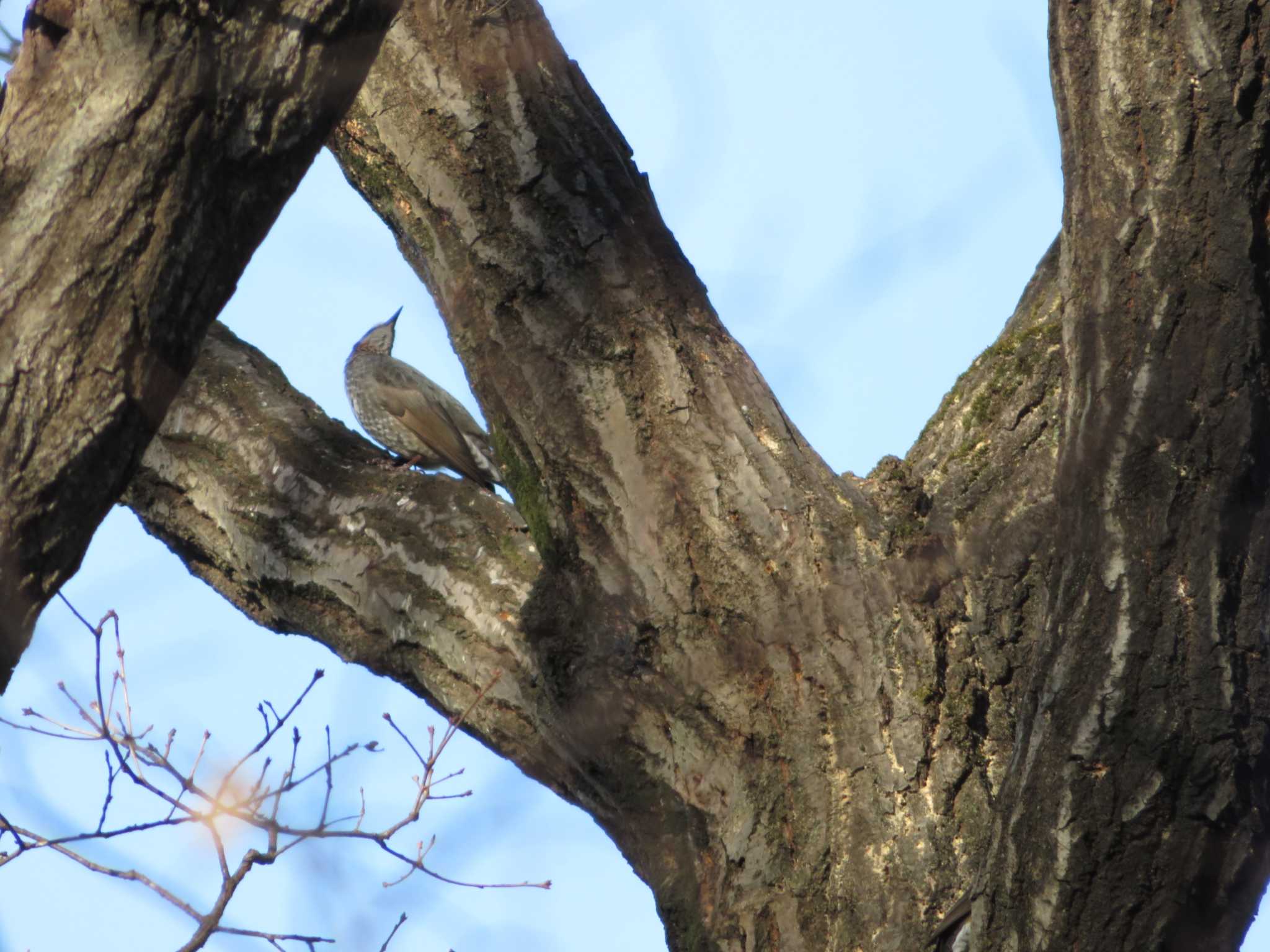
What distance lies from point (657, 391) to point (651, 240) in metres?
0.41

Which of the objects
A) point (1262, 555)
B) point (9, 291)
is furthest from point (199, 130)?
point (1262, 555)

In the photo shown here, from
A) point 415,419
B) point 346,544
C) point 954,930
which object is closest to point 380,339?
point 415,419

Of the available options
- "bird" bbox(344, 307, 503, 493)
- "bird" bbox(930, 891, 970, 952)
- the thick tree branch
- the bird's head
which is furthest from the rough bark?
the bird's head

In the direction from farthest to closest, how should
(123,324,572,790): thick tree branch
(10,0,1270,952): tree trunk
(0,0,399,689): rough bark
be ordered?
(123,324,572,790): thick tree branch < (10,0,1270,952): tree trunk < (0,0,399,689): rough bark

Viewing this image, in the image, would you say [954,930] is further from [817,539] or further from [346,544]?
[346,544]

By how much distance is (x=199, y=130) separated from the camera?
5.26ft

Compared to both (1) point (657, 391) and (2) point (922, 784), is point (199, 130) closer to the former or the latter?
(1) point (657, 391)

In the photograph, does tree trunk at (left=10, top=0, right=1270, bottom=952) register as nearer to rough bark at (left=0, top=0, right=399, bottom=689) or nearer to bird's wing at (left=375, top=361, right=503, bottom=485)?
rough bark at (left=0, top=0, right=399, bottom=689)

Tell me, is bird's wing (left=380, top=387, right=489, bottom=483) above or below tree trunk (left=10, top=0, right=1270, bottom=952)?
above

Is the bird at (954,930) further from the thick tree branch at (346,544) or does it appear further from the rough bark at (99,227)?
the rough bark at (99,227)

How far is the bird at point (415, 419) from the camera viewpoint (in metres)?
6.86

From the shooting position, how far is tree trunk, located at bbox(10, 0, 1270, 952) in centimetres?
189

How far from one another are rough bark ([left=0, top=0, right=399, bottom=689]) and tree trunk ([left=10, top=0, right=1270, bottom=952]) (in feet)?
4.22

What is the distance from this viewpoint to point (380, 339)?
8.33m
